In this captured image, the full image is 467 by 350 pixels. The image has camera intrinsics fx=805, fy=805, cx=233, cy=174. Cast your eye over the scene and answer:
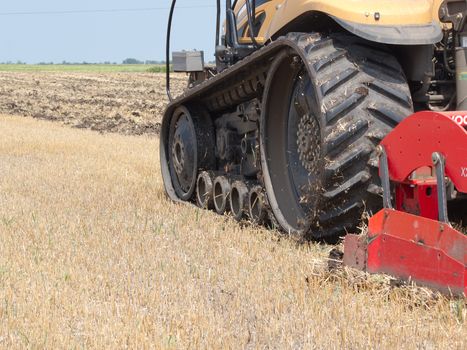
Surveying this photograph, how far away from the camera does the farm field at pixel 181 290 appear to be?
329 centimetres

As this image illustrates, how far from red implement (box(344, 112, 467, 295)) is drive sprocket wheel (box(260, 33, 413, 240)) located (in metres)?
0.42

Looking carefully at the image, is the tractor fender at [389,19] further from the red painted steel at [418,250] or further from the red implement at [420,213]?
the red painted steel at [418,250]

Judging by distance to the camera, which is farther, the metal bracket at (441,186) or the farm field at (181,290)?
the metal bracket at (441,186)

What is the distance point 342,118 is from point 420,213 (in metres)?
0.77

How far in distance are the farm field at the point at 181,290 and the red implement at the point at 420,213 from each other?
0.09 metres

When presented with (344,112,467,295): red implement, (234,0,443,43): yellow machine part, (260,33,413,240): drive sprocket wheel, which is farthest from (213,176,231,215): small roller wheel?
(344,112,467,295): red implement

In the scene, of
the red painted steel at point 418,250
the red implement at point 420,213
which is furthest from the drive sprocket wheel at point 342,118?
the red painted steel at point 418,250

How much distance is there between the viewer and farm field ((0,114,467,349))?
3291 mm

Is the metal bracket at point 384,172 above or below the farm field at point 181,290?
above

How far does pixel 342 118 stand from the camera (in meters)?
4.56

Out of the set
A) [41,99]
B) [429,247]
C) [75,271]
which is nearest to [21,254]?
[75,271]

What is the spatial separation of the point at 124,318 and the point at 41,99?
24.1m

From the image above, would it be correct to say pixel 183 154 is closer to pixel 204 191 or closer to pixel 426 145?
pixel 204 191

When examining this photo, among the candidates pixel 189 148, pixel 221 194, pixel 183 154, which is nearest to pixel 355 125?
pixel 221 194
